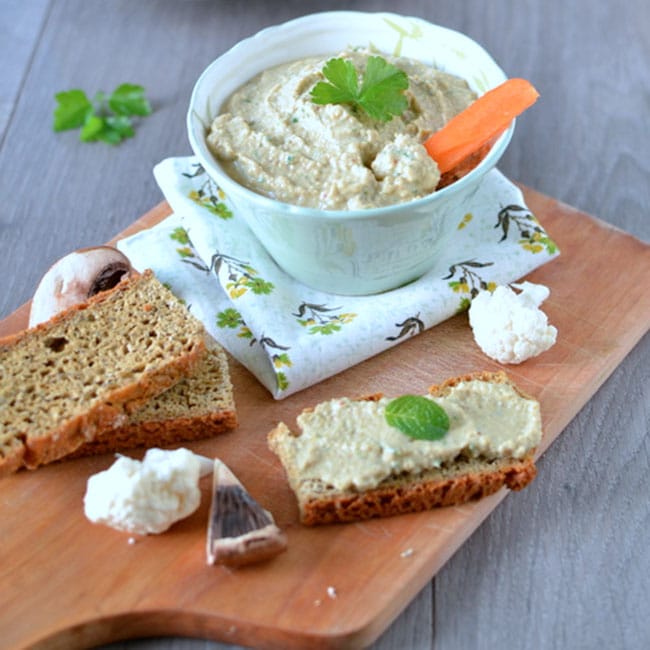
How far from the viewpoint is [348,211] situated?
320 cm

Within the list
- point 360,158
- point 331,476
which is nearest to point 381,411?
point 331,476

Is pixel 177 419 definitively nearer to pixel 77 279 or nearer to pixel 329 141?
pixel 77 279

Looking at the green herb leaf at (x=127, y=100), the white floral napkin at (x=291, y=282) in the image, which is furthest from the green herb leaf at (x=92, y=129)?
the white floral napkin at (x=291, y=282)

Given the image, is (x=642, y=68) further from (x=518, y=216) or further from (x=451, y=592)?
(x=451, y=592)

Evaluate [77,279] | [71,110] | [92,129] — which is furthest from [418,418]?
[71,110]

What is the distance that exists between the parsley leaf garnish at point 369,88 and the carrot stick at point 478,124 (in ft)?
0.59

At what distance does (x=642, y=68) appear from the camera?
5086mm

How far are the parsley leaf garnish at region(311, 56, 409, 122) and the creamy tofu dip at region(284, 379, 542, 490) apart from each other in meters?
0.99

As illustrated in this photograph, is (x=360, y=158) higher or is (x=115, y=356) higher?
(x=360, y=158)

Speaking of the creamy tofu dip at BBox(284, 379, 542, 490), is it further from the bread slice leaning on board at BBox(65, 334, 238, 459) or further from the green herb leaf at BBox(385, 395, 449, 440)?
the bread slice leaning on board at BBox(65, 334, 238, 459)

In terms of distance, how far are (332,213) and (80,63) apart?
249 cm

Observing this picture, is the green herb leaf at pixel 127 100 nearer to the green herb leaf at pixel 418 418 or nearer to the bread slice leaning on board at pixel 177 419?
the bread slice leaning on board at pixel 177 419

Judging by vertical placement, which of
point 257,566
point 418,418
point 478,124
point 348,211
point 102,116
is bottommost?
point 257,566

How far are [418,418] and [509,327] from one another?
0.59 metres
